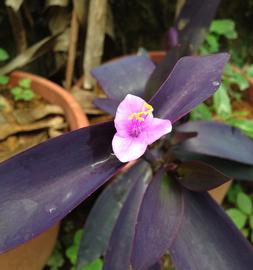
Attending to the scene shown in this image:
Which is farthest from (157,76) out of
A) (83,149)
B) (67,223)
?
(67,223)

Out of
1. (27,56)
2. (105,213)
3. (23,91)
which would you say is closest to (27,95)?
(23,91)

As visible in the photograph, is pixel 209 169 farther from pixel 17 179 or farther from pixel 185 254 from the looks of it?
pixel 17 179

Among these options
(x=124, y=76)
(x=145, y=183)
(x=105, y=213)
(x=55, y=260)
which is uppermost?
(x=124, y=76)

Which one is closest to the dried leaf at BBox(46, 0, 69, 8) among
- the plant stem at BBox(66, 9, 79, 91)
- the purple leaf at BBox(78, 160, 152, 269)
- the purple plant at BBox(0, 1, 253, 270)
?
the plant stem at BBox(66, 9, 79, 91)

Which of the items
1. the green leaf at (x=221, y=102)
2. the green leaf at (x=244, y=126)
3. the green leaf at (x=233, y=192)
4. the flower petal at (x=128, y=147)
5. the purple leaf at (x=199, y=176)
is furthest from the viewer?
the green leaf at (x=233, y=192)

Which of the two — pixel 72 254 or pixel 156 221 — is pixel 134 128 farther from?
pixel 72 254

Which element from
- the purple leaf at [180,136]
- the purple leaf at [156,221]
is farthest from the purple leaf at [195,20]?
the purple leaf at [156,221]

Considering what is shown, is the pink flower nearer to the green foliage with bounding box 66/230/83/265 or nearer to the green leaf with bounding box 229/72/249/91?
the green foliage with bounding box 66/230/83/265

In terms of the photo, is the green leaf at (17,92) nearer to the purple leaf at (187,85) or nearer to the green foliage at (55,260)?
the green foliage at (55,260)
